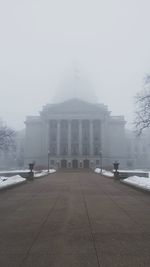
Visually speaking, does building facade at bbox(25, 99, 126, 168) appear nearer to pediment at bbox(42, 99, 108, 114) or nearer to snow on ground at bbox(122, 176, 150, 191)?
pediment at bbox(42, 99, 108, 114)

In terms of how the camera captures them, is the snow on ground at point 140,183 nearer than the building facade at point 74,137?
Yes

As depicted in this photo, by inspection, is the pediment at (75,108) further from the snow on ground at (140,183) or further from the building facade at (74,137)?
the snow on ground at (140,183)

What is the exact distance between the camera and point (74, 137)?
108500 millimetres

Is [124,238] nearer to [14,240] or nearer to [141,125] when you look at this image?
[14,240]

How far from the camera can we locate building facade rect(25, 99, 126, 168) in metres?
104

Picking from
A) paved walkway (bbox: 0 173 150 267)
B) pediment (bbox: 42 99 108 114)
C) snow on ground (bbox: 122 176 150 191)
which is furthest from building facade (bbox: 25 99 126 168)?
paved walkway (bbox: 0 173 150 267)

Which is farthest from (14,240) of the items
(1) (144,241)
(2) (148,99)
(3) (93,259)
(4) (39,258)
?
(2) (148,99)

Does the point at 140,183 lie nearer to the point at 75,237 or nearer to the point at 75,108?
the point at 75,237

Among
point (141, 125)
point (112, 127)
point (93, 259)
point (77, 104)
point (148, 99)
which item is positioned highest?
point (77, 104)

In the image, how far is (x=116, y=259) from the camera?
5168mm

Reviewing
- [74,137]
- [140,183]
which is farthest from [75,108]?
[140,183]

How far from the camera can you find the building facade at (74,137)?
10425cm

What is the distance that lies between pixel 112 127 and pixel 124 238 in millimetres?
110305

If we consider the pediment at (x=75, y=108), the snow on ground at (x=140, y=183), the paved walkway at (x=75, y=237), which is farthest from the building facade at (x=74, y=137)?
the paved walkway at (x=75, y=237)
